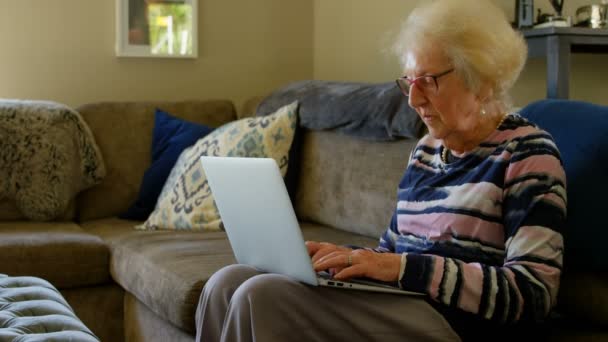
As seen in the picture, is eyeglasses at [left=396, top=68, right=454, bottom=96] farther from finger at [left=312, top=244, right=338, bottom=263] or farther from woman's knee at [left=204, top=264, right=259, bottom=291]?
woman's knee at [left=204, top=264, right=259, bottom=291]

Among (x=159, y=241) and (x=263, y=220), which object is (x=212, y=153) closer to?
(x=159, y=241)

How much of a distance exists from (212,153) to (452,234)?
1.47 m

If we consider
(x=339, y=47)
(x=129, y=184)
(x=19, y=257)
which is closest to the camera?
(x=19, y=257)

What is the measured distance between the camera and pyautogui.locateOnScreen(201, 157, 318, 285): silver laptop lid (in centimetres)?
147

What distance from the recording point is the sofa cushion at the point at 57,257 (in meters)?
2.53

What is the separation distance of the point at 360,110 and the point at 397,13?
869 mm

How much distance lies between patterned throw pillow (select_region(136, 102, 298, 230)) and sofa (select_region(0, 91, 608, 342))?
58 millimetres

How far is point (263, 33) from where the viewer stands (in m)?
3.96

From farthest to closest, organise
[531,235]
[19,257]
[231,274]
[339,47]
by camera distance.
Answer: [339,47] → [19,257] → [231,274] → [531,235]

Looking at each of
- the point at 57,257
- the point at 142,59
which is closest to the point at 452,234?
the point at 57,257

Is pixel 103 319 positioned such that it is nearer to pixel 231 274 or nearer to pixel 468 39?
pixel 231 274

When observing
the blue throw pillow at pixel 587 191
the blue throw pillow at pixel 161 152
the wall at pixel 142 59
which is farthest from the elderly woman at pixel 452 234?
the wall at pixel 142 59

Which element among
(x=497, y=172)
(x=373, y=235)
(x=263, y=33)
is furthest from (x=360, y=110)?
Answer: (x=263, y=33)

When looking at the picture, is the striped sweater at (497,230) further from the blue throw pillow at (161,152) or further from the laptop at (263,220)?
the blue throw pillow at (161,152)
